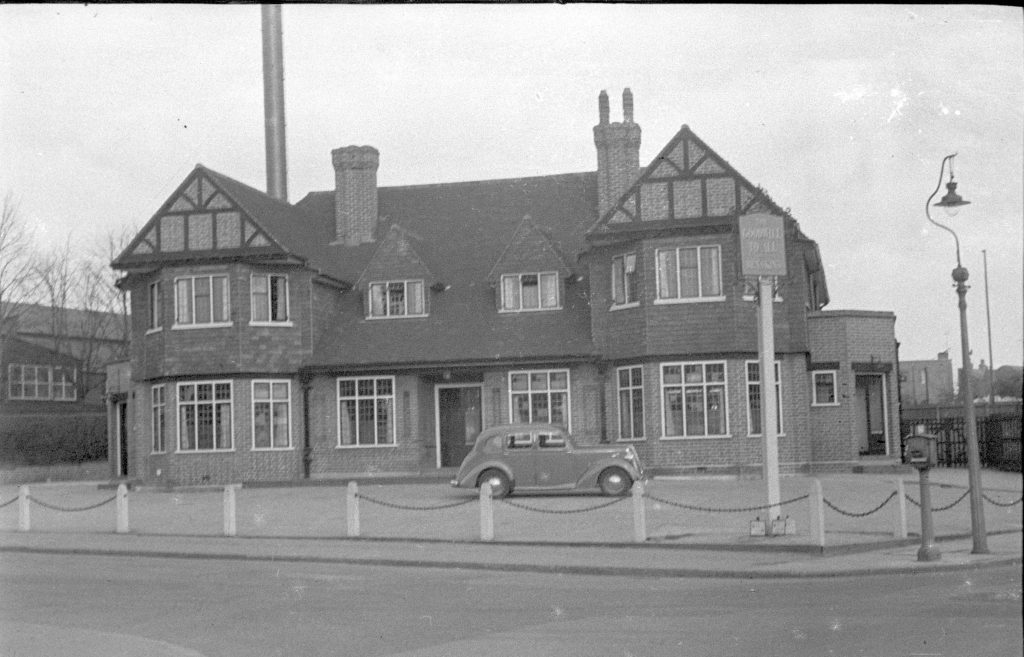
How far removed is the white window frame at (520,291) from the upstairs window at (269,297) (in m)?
6.85

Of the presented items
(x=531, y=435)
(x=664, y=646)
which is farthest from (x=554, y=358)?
(x=664, y=646)

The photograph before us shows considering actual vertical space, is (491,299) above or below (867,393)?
above

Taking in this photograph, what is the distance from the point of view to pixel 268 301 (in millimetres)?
26547

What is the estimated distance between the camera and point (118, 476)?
33250 millimetres

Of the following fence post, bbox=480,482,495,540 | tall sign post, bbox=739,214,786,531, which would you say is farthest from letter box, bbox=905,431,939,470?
fence post, bbox=480,482,495,540

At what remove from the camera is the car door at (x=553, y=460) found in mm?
21141

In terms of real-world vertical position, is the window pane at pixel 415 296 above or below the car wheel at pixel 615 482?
above

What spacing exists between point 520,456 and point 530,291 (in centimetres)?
324

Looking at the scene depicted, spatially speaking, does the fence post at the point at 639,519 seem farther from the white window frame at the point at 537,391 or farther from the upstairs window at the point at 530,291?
the white window frame at the point at 537,391

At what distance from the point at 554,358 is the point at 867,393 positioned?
26.2 feet

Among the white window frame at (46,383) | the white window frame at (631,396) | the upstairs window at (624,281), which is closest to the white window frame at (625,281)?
the upstairs window at (624,281)

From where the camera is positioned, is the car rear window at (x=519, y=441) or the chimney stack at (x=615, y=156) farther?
the chimney stack at (x=615, y=156)

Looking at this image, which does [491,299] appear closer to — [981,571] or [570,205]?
[570,205]

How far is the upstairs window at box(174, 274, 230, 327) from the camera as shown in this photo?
87.9ft
